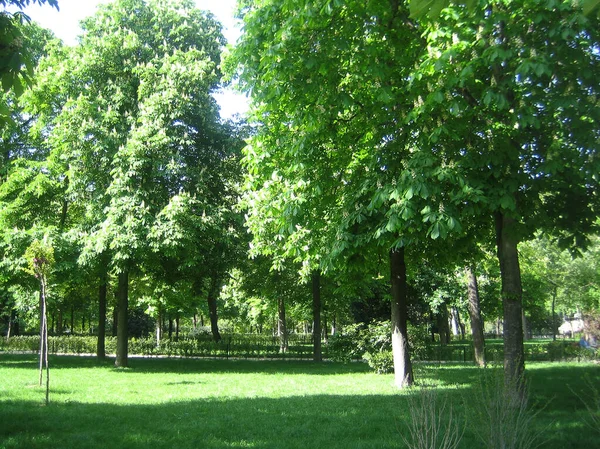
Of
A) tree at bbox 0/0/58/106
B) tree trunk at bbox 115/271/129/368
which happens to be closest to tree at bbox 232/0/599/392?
tree at bbox 0/0/58/106

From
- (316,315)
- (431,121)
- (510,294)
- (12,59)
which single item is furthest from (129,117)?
(12,59)

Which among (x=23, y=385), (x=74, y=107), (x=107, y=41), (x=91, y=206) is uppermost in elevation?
(x=107, y=41)

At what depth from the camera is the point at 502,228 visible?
10.0 metres

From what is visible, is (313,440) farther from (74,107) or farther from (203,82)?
(74,107)

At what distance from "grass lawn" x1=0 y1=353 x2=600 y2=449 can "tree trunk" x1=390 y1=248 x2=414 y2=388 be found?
63 cm

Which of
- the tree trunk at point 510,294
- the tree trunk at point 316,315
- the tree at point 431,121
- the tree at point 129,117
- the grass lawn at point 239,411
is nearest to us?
the grass lawn at point 239,411

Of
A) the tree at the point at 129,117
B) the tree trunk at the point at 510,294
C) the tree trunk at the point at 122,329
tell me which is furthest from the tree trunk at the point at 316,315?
the tree trunk at the point at 510,294

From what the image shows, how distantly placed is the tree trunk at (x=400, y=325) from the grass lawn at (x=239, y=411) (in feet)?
2.05

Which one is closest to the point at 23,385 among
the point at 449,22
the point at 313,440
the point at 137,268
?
the point at 137,268

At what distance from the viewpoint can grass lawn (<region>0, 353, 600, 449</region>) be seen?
7535 millimetres

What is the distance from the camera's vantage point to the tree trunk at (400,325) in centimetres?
1332

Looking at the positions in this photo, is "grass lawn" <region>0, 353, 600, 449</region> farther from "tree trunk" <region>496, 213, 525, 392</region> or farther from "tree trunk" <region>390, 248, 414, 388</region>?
"tree trunk" <region>496, 213, 525, 392</region>

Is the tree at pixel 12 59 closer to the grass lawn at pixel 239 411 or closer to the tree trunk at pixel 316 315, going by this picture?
the grass lawn at pixel 239 411

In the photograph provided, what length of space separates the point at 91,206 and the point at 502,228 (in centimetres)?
1466
